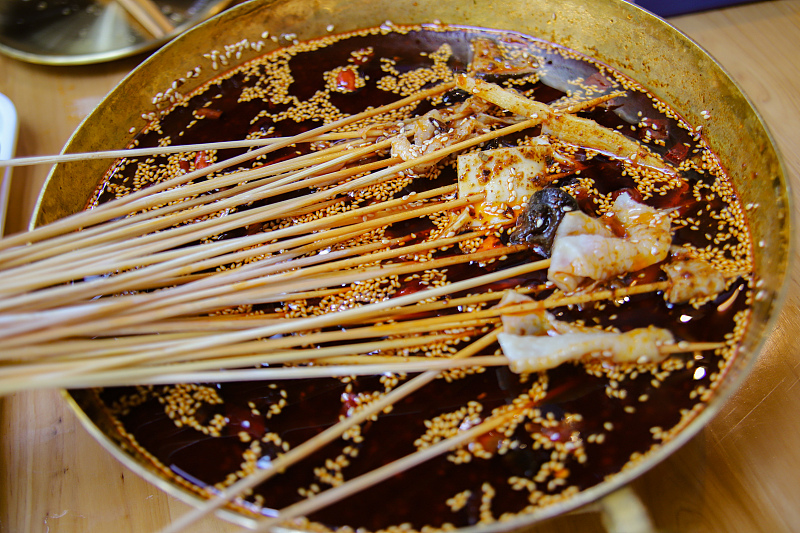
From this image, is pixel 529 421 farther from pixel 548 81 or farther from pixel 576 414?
pixel 548 81

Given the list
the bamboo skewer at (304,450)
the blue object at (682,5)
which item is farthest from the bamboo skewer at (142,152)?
the blue object at (682,5)

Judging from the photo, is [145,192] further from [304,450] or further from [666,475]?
[666,475]

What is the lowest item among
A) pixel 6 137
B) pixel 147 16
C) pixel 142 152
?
pixel 142 152

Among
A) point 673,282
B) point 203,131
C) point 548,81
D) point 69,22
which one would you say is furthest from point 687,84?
point 69,22

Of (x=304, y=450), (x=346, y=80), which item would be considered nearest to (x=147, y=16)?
(x=346, y=80)

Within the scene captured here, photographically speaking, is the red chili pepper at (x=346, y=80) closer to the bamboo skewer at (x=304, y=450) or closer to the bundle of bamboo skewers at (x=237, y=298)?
the bundle of bamboo skewers at (x=237, y=298)

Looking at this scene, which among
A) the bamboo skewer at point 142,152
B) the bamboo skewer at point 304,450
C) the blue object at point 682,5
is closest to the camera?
the bamboo skewer at point 304,450
